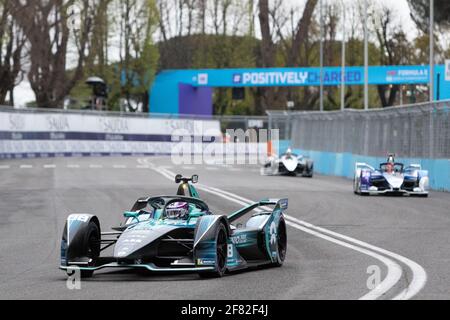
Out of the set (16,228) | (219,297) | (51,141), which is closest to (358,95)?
(51,141)

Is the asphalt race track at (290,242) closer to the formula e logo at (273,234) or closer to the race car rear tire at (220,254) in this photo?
the race car rear tire at (220,254)

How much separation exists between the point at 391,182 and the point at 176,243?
1439 cm

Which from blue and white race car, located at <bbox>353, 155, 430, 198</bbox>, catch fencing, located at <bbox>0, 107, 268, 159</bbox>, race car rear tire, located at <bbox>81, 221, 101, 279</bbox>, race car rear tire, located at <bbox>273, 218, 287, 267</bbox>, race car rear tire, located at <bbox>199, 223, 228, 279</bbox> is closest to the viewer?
race car rear tire, located at <bbox>199, 223, 228, 279</bbox>

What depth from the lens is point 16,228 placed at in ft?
56.2

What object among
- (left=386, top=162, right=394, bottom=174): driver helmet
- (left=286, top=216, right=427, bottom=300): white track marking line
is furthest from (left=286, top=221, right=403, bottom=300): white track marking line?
(left=386, top=162, right=394, bottom=174): driver helmet

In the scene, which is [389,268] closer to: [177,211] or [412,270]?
[412,270]

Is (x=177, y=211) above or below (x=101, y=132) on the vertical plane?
above

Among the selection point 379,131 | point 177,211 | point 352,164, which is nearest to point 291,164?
point 352,164

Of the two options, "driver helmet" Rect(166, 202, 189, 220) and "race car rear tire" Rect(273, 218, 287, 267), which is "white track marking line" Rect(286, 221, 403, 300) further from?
"driver helmet" Rect(166, 202, 189, 220)

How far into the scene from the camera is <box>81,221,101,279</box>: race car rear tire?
11.3m

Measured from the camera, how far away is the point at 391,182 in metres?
25.0

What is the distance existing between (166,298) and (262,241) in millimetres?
2793

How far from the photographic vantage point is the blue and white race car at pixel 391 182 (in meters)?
25.0

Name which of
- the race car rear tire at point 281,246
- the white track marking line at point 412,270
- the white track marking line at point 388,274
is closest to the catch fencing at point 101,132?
the white track marking line at point 412,270
